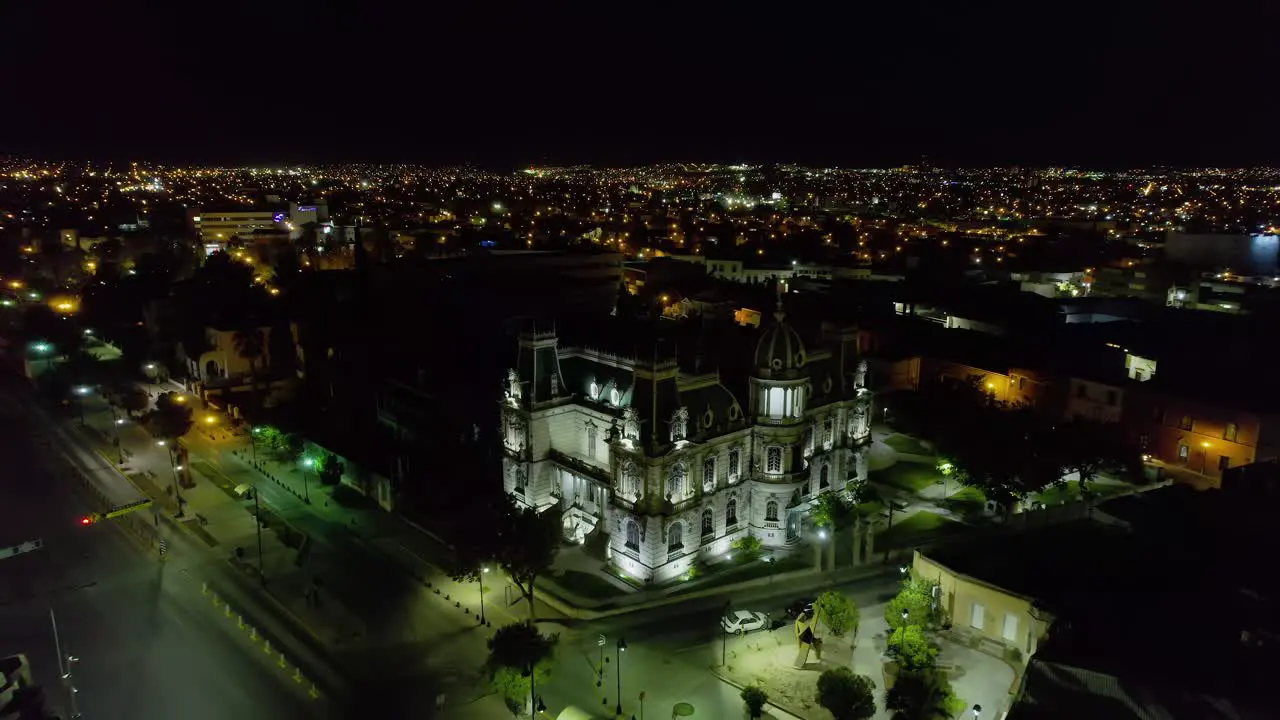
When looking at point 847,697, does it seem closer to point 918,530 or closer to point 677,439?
point 677,439

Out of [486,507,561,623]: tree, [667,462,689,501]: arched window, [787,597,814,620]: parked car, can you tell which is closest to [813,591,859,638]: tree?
[787,597,814,620]: parked car

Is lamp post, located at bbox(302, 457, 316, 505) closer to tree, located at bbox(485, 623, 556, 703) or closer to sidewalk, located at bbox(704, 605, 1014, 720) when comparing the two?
tree, located at bbox(485, 623, 556, 703)

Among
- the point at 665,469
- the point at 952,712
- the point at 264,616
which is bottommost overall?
the point at 264,616

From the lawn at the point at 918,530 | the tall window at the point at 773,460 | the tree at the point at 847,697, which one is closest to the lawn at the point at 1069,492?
the lawn at the point at 918,530

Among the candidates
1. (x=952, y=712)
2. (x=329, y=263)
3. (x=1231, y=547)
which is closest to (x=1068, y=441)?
(x=1231, y=547)

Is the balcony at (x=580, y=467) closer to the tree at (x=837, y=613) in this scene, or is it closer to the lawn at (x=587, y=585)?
the lawn at (x=587, y=585)

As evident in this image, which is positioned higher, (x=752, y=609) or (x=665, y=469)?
(x=665, y=469)

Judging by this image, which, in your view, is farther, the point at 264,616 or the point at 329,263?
the point at 329,263

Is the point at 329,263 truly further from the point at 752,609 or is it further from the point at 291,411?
the point at 752,609

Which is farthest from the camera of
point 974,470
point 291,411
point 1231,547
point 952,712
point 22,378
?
point 22,378
